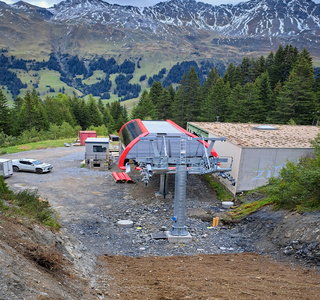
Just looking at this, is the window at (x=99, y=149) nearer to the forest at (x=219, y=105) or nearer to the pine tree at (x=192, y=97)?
the forest at (x=219, y=105)

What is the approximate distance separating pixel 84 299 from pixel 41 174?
75.7 feet

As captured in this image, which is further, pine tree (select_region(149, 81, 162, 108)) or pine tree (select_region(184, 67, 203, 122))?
pine tree (select_region(149, 81, 162, 108))

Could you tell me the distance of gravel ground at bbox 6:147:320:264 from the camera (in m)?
14.3

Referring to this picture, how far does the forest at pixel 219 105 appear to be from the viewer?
47594 mm

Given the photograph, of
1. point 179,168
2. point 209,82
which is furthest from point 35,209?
point 209,82

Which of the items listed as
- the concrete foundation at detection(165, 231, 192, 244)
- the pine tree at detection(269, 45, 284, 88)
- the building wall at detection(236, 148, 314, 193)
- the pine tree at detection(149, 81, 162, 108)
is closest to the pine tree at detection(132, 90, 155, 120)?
the pine tree at detection(149, 81, 162, 108)

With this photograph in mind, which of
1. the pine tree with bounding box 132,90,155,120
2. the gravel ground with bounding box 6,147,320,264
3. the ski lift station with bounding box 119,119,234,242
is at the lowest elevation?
the gravel ground with bounding box 6,147,320,264

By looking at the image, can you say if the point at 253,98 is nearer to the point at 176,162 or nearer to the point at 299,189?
the point at 299,189

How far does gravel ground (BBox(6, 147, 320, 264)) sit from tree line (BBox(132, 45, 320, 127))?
70.7ft

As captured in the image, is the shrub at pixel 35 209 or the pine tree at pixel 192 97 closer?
the shrub at pixel 35 209

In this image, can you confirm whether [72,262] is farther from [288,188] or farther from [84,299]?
[288,188]

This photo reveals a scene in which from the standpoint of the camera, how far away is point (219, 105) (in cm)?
5656

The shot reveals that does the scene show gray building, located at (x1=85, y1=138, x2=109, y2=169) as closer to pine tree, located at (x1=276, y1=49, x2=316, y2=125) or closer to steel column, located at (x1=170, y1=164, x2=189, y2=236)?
steel column, located at (x1=170, y1=164, x2=189, y2=236)

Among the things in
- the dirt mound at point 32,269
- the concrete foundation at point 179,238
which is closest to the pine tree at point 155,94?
the concrete foundation at point 179,238
